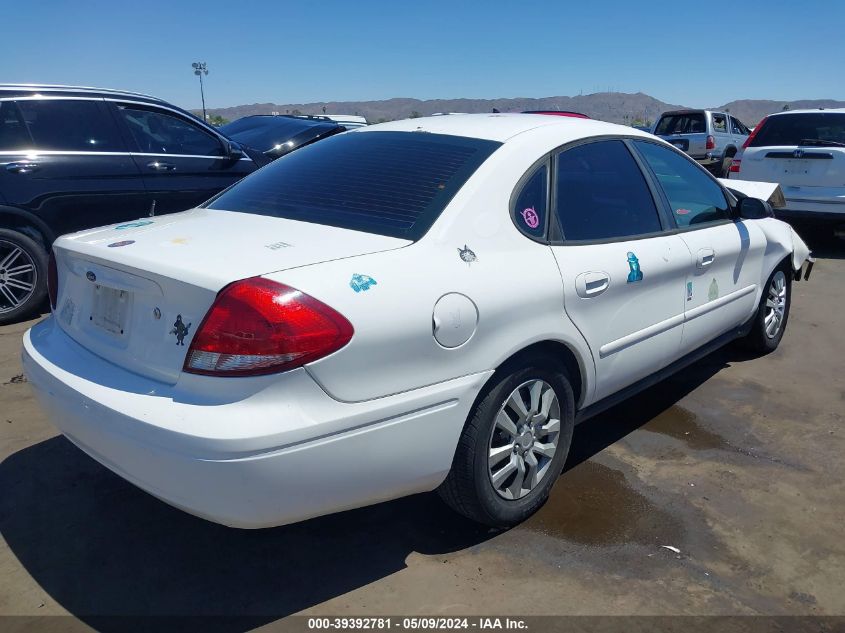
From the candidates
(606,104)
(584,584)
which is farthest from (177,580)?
(606,104)

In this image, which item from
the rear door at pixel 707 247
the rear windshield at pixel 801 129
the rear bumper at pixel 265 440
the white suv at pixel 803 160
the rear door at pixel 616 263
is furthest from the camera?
the rear windshield at pixel 801 129

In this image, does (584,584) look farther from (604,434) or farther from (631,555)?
(604,434)

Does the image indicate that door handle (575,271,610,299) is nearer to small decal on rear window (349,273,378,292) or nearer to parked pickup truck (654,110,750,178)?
small decal on rear window (349,273,378,292)

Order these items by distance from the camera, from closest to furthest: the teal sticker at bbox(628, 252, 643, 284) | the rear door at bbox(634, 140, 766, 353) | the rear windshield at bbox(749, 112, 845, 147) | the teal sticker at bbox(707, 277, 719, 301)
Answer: the teal sticker at bbox(628, 252, 643, 284), the rear door at bbox(634, 140, 766, 353), the teal sticker at bbox(707, 277, 719, 301), the rear windshield at bbox(749, 112, 845, 147)

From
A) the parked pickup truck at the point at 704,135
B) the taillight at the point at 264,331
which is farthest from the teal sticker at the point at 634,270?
the parked pickup truck at the point at 704,135

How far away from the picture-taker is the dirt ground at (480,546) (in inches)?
99.7

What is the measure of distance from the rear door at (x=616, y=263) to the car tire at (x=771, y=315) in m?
→ 1.42

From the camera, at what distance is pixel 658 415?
4.18m

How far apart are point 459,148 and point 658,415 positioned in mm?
2099

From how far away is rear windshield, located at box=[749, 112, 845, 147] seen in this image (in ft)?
29.0

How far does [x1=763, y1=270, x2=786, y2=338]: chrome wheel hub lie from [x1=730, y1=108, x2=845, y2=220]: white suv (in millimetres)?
4138

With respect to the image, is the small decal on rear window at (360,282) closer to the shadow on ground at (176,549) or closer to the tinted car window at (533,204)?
the tinted car window at (533,204)

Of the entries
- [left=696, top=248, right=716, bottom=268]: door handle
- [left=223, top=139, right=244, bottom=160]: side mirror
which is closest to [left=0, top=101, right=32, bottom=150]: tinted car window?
[left=223, top=139, right=244, bottom=160]: side mirror

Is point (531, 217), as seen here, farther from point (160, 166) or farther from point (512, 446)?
point (160, 166)
